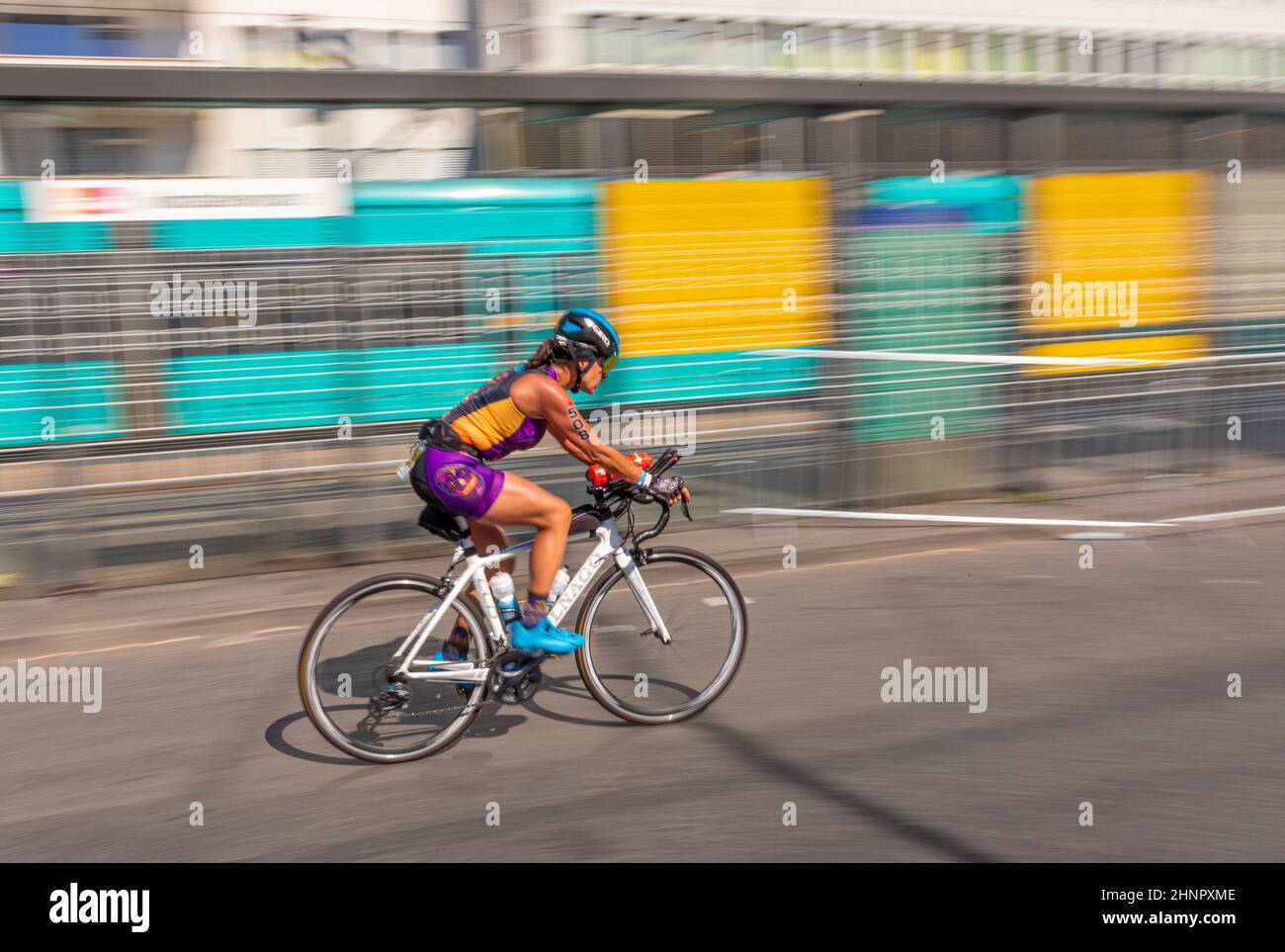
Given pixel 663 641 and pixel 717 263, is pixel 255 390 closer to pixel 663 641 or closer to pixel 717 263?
pixel 717 263

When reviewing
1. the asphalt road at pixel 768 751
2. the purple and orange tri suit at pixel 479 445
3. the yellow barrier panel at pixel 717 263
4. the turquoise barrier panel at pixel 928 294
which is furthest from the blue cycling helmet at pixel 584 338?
the turquoise barrier panel at pixel 928 294

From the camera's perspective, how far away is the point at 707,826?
14.2 ft

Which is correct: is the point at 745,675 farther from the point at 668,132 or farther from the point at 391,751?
the point at 668,132

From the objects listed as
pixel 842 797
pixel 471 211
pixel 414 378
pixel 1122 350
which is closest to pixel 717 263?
pixel 471 211

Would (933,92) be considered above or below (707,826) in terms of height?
above

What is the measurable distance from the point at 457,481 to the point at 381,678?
802 millimetres

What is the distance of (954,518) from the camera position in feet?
29.7

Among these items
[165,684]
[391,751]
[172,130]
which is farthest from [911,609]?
[172,130]

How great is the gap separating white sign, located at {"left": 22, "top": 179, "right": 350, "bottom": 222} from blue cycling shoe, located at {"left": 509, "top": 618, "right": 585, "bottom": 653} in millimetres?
4084

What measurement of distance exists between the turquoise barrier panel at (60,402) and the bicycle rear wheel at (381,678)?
11.9 feet

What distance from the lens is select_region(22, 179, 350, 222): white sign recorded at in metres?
7.43

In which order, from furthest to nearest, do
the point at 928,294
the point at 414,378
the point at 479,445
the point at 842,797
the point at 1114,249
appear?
1. the point at 1114,249
2. the point at 928,294
3. the point at 414,378
4. the point at 479,445
5. the point at 842,797

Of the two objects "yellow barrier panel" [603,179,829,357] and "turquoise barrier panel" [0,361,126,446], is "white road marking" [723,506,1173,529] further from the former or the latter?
"turquoise barrier panel" [0,361,126,446]

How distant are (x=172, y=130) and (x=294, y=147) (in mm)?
725
